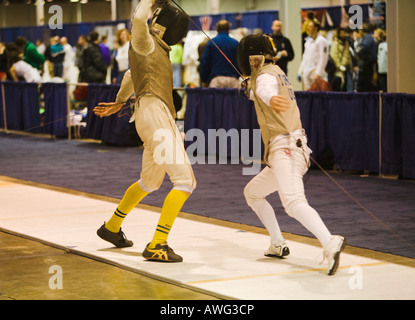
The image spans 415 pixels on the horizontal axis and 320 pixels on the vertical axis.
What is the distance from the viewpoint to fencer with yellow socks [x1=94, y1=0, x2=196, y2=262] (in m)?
6.39

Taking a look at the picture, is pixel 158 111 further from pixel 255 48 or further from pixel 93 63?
pixel 93 63

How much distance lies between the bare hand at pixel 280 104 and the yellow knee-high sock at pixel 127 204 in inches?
58.8

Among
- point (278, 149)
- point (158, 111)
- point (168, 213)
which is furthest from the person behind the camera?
→ point (158, 111)

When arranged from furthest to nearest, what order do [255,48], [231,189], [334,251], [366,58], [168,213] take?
1. [366,58]
2. [231,189]
3. [168,213]
4. [255,48]
5. [334,251]

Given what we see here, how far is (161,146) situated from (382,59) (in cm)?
971

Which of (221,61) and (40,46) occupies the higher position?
(40,46)

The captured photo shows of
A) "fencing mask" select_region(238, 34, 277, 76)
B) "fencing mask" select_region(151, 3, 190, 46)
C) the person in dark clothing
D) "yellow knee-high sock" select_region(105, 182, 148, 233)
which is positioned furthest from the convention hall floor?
the person in dark clothing

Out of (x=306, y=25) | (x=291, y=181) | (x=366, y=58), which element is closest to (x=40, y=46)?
(x=366, y=58)

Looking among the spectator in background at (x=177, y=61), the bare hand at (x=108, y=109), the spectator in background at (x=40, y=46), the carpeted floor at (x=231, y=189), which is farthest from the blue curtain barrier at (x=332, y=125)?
the spectator in background at (x=40, y=46)

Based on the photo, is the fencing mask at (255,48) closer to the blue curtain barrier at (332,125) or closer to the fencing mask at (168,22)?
the fencing mask at (168,22)

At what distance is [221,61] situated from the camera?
14.0 m

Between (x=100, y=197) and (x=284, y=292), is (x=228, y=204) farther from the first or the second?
(x=284, y=292)

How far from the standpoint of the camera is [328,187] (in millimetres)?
10258

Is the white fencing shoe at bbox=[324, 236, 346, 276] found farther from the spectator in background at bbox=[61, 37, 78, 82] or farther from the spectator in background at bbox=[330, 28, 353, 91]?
the spectator in background at bbox=[61, 37, 78, 82]
